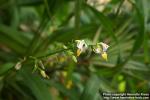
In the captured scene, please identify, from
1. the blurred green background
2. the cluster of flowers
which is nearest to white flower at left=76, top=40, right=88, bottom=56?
the cluster of flowers

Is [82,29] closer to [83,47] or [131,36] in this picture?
[131,36]

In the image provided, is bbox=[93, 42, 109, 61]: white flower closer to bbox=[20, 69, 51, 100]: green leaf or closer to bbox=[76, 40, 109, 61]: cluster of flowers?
bbox=[76, 40, 109, 61]: cluster of flowers

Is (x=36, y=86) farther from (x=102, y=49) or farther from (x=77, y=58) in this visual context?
(x=102, y=49)

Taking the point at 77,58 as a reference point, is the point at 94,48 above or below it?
below

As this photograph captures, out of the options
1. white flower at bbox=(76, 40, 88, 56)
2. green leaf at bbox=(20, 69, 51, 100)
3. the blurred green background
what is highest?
the blurred green background

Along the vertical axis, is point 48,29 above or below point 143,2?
above

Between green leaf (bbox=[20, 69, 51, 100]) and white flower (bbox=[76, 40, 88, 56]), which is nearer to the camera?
white flower (bbox=[76, 40, 88, 56])

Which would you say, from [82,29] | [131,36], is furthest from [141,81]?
[82,29]

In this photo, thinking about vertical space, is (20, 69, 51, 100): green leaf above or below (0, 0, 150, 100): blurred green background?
below

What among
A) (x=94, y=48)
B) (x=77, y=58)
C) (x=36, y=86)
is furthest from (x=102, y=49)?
(x=77, y=58)

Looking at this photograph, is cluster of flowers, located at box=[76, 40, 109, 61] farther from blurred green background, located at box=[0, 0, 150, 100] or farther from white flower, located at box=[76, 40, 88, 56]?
blurred green background, located at box=[0, 0, 150, 100]

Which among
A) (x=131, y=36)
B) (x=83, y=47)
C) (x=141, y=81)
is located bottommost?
(x=83, y=47)
